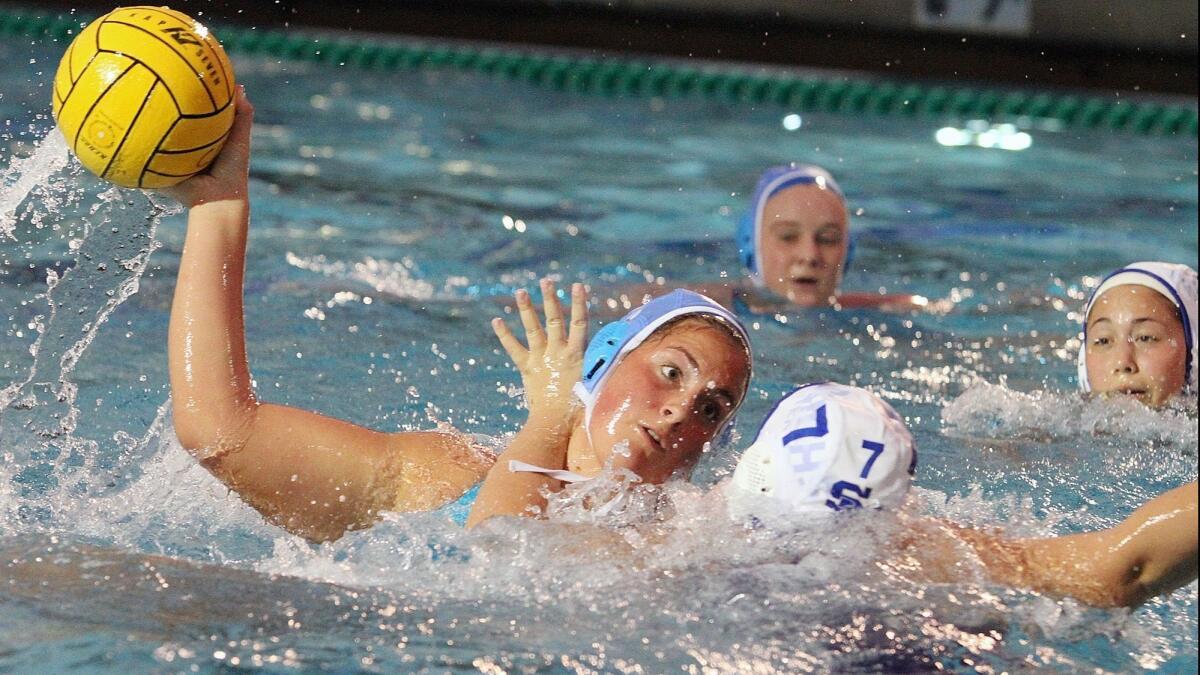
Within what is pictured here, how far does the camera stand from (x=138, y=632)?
2168mm

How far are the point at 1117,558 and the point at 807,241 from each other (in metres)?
2.78

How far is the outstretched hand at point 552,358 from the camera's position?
102 inches

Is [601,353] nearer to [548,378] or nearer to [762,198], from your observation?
[548,378]

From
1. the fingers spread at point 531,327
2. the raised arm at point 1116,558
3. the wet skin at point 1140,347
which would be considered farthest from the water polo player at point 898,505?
the wet skin at point 1140,347

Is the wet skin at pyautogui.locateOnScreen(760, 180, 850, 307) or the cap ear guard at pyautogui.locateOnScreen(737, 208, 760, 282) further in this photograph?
the cap ear guard at pyautogui.locateOnScreen(737, 208, 760, 282)

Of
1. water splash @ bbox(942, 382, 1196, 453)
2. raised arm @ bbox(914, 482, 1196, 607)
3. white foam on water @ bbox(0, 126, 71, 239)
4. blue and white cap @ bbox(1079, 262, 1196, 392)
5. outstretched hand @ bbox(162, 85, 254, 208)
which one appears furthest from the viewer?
blue and white cap @ bbox(1079, 262, 1196, 392)

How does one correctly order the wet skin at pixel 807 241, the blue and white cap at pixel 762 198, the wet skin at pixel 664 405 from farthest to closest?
the blue and white cap at pixel 762 198 → the wet skin at pixel 807 241 → the wet skin at pixel 664 405

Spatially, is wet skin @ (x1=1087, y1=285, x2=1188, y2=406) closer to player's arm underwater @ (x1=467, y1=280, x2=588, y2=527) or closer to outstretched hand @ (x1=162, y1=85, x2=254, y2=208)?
player's arm underwater @ (x1=467, y1=280, x2=588, y2=527)

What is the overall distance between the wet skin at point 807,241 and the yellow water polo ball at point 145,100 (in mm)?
2561

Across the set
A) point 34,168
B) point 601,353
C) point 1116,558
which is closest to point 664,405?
point 601,353

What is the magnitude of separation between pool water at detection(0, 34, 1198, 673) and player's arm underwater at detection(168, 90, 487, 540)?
0.08 meters

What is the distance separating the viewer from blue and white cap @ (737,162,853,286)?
496 cm

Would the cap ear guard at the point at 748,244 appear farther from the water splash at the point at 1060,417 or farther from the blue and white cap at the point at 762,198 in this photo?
the water splash at the point at 1060,417

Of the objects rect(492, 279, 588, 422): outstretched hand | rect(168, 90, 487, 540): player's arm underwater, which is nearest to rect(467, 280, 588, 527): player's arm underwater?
rect(492, 279, 588, 422): outstretched hand
